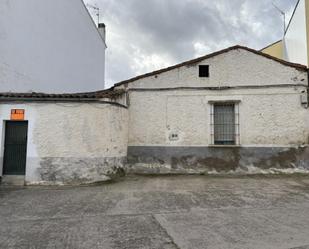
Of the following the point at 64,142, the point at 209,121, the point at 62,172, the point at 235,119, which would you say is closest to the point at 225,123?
the point at 235,119

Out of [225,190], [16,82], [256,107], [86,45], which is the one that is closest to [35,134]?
[16,82]

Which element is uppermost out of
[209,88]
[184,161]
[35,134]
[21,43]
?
[21,43]

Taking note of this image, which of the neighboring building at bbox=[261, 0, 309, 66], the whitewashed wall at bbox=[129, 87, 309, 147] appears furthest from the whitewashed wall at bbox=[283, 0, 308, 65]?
the whitewashed wall at bbox=[129, 87, 309, 147]

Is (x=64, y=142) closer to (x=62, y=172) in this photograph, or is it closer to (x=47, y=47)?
(x=62, y=172)

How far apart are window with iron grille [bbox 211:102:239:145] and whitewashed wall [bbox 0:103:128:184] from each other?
4397 mm

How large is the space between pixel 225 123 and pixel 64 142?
234 inches

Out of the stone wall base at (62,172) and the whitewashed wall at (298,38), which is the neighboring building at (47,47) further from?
the whitewashed wall at (298,38)

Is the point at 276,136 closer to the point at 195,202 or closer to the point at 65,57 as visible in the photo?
the point at 195,202

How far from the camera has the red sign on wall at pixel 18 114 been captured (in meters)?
8.19

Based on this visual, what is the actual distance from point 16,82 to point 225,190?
28.6ft

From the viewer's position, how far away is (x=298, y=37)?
12.4 metres

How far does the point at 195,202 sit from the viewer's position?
6.04 metres

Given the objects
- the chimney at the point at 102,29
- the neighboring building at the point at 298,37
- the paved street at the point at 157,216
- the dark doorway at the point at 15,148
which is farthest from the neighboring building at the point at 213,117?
the chimney at the point at 102,29

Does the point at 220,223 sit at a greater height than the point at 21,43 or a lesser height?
lesser
